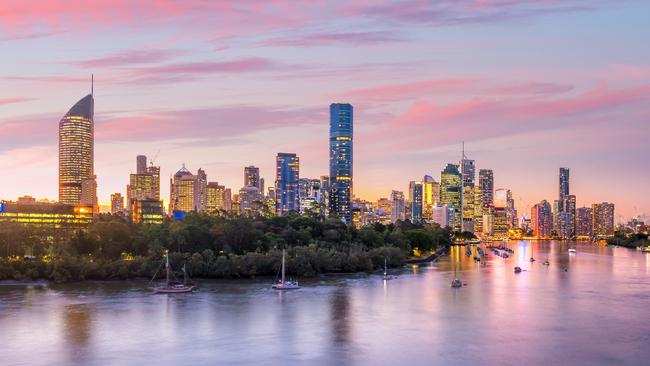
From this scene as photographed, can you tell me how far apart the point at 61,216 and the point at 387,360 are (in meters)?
123

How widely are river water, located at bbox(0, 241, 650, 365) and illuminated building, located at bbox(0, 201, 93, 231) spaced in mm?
75987

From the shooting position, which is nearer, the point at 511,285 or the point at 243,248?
the point at 511,285

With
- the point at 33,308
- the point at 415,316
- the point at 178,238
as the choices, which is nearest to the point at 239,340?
the point at 415,316

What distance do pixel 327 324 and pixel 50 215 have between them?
11217 cm

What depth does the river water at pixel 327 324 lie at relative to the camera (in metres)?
40.5

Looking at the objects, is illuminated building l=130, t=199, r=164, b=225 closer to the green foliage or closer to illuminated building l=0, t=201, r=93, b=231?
illuminated building l=0, t=201, r=93, b=231

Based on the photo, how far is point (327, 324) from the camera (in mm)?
50062

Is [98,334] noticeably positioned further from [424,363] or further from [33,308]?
[424,363]

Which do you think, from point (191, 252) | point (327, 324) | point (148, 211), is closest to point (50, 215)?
point (148, 211)

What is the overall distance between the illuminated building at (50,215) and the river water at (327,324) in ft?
249

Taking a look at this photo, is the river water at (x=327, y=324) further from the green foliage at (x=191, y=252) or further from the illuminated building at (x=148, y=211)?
the illuminated building at (x=148, y=211)

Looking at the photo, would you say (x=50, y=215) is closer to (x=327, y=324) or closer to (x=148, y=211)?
(x=148, y=211)

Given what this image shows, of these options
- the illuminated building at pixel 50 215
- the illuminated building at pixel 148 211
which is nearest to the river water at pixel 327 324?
the illuminated building at pixel 50 215

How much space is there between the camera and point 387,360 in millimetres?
39406
